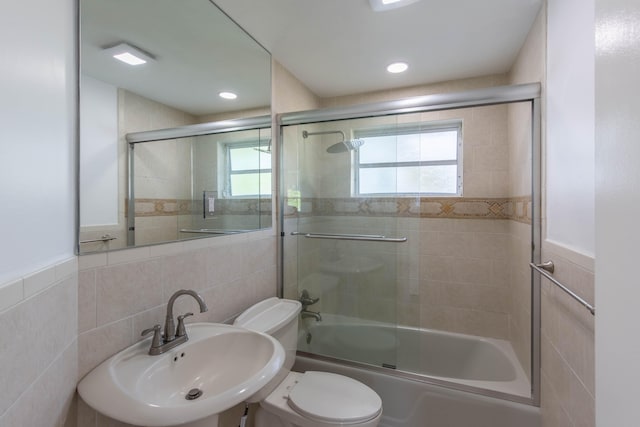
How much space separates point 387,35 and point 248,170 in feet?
3.92

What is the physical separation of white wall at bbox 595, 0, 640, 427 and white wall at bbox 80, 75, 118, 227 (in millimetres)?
1325

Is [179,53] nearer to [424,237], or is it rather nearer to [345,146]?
→ [345,146]

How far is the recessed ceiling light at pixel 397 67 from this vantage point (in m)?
1.98

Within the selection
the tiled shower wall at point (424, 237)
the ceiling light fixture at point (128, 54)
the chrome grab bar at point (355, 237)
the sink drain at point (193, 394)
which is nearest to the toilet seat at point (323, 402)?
the sink drain at point (193, 394)

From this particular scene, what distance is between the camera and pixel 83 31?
2.84 feet

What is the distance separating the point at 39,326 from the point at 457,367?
2421 millimetres

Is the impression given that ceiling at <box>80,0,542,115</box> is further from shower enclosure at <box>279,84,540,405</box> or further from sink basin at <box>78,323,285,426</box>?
sink basin at <box>78,323,285,426</box>

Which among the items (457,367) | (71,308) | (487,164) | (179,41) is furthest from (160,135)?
(457,367)

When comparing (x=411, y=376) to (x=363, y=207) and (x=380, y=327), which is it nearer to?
(x=380, y=327)

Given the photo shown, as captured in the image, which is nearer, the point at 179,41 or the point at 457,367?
the point at 179,41

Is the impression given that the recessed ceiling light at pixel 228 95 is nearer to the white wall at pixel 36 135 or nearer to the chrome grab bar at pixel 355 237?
the white wall at pixel 36 135

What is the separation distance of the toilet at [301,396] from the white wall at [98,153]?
0.81 m

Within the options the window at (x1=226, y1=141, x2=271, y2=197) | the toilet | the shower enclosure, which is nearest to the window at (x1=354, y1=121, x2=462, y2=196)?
the shower enclosure

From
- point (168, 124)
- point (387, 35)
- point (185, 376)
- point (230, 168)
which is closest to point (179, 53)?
point (168, 124)
